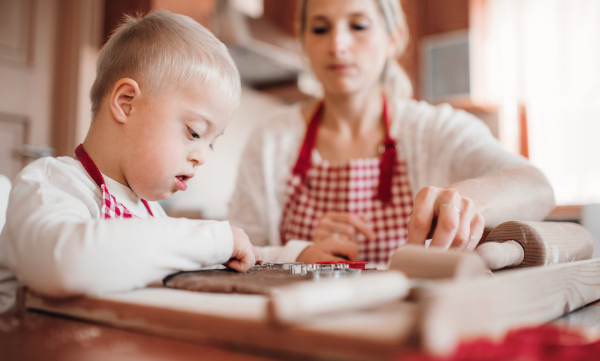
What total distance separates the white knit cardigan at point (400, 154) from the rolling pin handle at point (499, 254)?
1.49 feet

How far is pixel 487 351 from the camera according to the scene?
26cm

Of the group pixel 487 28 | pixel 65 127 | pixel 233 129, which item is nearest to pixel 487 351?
pixel 65 127

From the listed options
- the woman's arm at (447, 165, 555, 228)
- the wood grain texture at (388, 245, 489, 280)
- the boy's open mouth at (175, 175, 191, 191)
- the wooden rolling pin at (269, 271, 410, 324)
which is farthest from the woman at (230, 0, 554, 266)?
the wooden rolling pin at (269, 271, 410, 324)

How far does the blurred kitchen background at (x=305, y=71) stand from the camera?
2143 mm

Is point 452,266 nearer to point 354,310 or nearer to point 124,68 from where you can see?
point 354,310

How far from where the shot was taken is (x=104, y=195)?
61 centimetres

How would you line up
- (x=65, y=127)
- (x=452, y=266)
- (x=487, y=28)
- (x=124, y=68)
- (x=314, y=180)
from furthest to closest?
(x=487, y=28), (x=65, y=127), (x=314, y=180), (x=124, y=68), (x=452, y=266)

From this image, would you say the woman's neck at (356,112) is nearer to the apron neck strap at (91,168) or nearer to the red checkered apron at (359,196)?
the red checkered apron at (359,196)

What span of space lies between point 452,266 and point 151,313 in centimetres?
25

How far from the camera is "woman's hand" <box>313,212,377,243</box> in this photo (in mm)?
932

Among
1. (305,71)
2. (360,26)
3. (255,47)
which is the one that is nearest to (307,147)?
(360,26)

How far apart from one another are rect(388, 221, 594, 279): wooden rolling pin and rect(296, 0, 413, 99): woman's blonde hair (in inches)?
32.5

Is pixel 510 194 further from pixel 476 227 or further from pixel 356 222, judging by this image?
pixel 356 222

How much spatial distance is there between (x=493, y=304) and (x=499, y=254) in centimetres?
23
